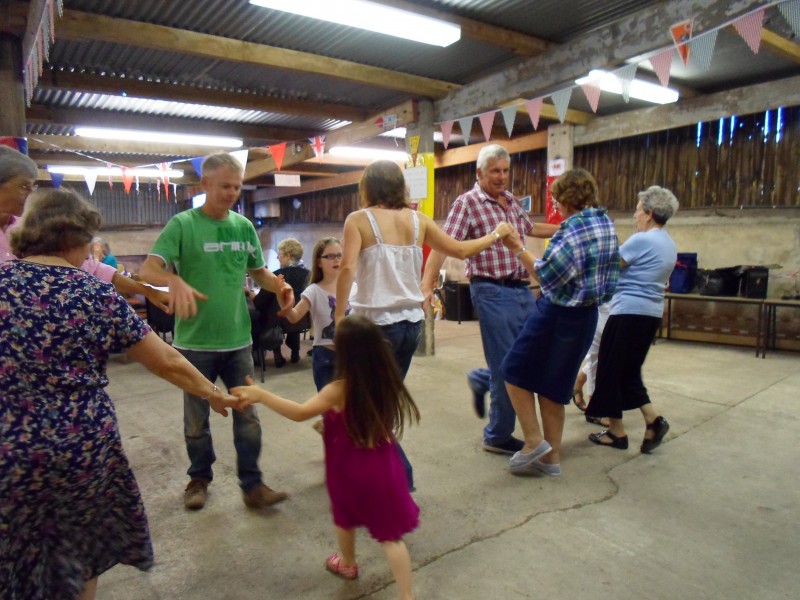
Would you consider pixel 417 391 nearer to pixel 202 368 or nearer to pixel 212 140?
pixel 202 368

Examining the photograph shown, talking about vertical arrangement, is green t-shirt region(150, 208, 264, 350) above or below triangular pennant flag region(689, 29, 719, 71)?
A: below

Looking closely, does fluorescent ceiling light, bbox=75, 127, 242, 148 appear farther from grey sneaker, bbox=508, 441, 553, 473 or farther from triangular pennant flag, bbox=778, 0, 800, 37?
triangular pennant flag, bbox=778, 0, 800, 37

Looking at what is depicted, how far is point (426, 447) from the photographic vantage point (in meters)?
Answer: 3.43

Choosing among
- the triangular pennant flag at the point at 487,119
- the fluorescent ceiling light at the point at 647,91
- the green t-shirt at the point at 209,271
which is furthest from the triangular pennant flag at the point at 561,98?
the green t-shirt at the point at 209,271

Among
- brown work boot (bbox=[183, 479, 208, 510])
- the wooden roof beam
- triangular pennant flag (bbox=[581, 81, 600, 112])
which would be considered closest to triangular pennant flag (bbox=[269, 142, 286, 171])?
the wooden roof beam

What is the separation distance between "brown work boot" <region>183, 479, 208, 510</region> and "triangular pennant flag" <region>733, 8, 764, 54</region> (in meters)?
4.27

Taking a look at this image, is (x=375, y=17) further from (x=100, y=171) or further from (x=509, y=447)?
(x=100, y=171)

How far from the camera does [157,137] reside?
845 centimetres

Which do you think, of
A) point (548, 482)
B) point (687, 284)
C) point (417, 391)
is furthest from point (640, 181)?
point (548, 482)

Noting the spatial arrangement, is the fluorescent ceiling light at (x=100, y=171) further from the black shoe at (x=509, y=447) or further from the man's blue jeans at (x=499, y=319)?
the black shoe at (x=509, y=447)

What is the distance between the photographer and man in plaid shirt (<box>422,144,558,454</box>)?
309cm

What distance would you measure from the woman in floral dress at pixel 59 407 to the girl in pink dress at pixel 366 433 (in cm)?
51

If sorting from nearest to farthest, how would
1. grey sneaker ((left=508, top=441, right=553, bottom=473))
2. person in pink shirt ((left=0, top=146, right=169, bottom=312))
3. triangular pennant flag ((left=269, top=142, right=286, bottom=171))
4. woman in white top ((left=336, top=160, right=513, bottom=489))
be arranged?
person in pink shirt ((left=0, top=146, right=169, bottom=312)), woman in white top ((left=336, top=160, right=513, bottom=489)), grey sneaker ((left=508, top=441, right=553, bottom=473)), triangular pennant flag ((left=269, top=142, right=286, bottom=171))

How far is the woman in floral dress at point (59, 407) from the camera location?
4.56 feet
